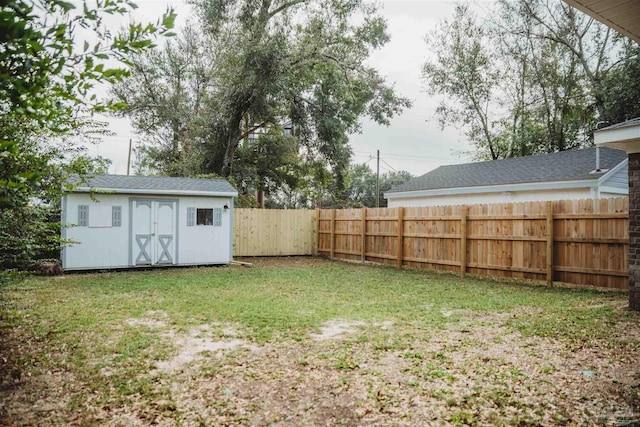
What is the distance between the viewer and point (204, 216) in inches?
472

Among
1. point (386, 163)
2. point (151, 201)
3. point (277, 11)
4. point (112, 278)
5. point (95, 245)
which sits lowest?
point (112, 278)

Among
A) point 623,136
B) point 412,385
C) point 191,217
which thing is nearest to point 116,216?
point 191,217

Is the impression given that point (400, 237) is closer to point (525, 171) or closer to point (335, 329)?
point (525, 171)

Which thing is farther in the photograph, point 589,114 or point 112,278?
point 589,114

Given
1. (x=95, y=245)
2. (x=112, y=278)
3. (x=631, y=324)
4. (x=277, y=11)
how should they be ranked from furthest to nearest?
(x=277, y=11) < (x=95, y=245) < (x=112, y=278) < (x=631, y=324)

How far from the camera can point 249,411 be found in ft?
9.52

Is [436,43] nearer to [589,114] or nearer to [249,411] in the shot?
[589,114]

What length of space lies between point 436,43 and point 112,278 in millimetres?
17533

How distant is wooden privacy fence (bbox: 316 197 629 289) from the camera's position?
7.51m

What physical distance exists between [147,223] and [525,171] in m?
11.3

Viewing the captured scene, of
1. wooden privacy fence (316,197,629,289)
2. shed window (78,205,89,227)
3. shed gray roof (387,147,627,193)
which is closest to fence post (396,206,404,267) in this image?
wooden privacy fence (316,197,629,289)

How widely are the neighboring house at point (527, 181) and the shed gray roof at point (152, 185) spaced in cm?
749

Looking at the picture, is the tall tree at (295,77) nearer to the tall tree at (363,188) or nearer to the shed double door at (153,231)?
the shed double door at (153,231)

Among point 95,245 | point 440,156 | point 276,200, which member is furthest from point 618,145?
point 440,156
